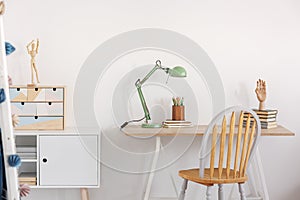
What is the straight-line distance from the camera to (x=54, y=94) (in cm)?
341

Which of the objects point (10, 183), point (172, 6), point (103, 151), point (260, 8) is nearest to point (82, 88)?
point (103, 151)

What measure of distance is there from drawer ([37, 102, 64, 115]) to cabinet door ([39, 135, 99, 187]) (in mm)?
181

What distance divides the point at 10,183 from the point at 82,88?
1.77m

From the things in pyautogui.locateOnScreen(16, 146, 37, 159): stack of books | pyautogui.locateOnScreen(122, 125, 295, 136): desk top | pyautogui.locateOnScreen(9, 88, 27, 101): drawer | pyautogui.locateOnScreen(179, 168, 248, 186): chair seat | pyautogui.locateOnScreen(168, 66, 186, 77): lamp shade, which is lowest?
pyautogui.locateOnScreen(179, 168, 248, 186): chair seat

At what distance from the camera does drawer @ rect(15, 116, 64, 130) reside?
3.38m

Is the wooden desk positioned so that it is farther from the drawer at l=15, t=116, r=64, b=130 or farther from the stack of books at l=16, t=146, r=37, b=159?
the stack of books at l=16, t=146, r=37, b=159

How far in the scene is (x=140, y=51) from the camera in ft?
12.0

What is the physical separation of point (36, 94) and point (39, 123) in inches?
7.5

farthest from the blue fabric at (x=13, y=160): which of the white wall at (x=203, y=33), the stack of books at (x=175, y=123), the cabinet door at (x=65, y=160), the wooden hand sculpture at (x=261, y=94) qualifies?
the wooden hand sculpture at (x=261, y=94)

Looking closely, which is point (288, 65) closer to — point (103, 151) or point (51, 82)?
point (103, 151)

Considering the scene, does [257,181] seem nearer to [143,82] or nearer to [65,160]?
[143,82]

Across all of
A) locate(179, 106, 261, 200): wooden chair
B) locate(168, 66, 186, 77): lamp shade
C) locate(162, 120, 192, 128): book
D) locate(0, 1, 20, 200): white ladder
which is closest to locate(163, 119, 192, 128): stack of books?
locate(162, 120, 192, 128): book

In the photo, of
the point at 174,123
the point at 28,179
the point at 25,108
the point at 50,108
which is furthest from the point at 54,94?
the point at 174,123

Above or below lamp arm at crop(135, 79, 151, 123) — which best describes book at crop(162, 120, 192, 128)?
below
